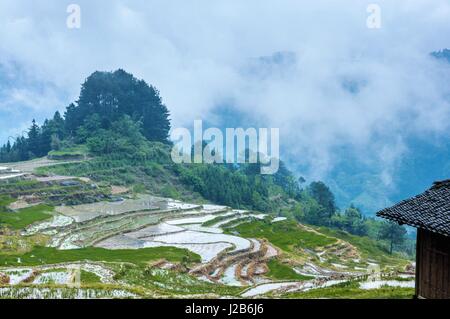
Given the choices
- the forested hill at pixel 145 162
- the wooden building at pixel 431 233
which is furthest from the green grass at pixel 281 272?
the forested hill at pixel 145 162

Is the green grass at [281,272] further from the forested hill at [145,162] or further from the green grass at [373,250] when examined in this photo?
the forested hill at [145,162]

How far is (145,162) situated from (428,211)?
90.6ft

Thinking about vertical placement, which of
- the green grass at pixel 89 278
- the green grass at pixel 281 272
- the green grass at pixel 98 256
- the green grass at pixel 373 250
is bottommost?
the green grass at pixel 373 250

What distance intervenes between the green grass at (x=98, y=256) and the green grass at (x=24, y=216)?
3086 millimetres

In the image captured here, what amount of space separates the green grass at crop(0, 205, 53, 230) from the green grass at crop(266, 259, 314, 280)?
26.0 feet

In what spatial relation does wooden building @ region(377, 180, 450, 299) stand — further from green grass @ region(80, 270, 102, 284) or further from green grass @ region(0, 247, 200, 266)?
green grass @ region(0, 247, 200, 266)

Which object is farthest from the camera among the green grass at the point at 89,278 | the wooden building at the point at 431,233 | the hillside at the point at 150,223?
the hillside at the point at 150,223

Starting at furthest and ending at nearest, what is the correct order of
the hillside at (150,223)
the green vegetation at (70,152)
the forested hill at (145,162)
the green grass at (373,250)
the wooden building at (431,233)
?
the green vegetation at (70,152), the forested hill at (145,162), the green grass at (373,250), the hillside at (150,223), the wooden building at (431,233)

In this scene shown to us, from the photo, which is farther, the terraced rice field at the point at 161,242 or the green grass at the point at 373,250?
the green grass at the point at 373,250

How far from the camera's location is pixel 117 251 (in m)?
15.7

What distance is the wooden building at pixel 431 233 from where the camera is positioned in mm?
5062

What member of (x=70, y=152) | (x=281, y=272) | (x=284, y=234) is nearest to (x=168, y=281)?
(x=281, y=272)
